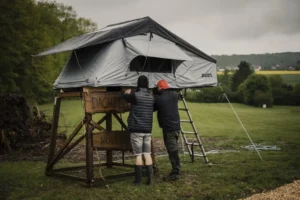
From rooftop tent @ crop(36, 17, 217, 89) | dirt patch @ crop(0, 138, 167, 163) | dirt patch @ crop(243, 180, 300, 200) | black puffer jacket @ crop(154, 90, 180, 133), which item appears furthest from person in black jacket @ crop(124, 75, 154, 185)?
dirt patch @ crop(0, 138, 167, 163)

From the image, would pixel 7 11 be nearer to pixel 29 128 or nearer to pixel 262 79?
pixel 29 128

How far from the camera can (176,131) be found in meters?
9.45

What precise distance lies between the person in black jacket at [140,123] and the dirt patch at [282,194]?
2.58m

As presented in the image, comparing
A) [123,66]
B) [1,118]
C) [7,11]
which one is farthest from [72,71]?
[7,11]

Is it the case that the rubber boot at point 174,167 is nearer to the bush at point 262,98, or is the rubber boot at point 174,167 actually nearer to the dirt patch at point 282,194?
the dirt patch at point 282,194

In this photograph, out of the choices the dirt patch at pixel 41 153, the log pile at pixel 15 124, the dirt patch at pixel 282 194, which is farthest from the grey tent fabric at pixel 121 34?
the log pile at pixel 15 124

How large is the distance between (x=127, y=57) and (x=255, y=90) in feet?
183

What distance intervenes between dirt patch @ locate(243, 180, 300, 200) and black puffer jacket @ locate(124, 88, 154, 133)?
285cm

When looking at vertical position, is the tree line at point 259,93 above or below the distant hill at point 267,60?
below

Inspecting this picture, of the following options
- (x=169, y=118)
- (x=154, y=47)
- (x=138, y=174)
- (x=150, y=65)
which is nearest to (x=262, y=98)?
(x=150, y=65)

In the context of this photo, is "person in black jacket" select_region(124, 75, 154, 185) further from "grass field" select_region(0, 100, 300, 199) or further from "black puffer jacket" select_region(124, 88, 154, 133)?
"grass field" select_region(0, 100, 300, 199)

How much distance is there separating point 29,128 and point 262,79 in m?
55.1

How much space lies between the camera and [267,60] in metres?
73.9

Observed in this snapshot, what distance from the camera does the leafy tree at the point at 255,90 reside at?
56816 millimetres
